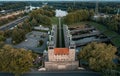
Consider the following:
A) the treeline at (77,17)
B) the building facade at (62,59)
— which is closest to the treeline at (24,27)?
the treeline at (77,17)

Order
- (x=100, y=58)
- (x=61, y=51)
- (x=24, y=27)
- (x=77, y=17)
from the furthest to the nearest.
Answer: (x=77, y=17) < (x=24, y=27) < (x=61, y=51) < (x=100, y=58)

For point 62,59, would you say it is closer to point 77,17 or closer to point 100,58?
point 100,58

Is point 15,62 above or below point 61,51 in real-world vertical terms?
below

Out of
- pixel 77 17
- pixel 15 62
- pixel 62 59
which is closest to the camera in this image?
pixel 15 62

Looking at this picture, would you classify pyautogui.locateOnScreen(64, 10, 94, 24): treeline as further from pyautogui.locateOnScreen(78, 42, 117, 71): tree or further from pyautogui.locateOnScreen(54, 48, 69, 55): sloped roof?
pyautogui.locateOnScreen(54, 48, 69, 55): sloped roof

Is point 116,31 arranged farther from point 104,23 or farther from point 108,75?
point 108,75

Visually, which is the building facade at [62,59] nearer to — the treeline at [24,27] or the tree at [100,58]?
the tree at [100,58]

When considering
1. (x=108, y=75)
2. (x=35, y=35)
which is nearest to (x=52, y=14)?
(x=35, y=35)

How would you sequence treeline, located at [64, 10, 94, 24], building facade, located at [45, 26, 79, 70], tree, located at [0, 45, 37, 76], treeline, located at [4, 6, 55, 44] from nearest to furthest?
tree, located at [0, 45, 37, 76] < building facade, located at [45, 26, 79, 70] < treeline, located at [4, 6, 55, 44] < treeline, located at [64, 10, 94, 24]

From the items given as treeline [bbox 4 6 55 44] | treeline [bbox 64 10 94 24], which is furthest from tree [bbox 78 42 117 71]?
treeline [bbox 64 10 94 24]

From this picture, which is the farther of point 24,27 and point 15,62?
point 24,27

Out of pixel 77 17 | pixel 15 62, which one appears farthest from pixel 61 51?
pixel 77 17
